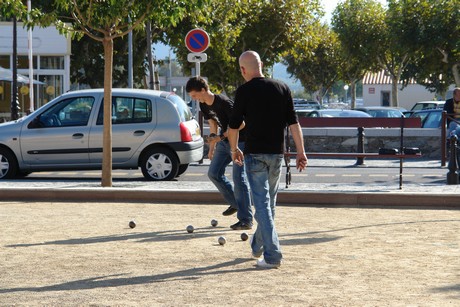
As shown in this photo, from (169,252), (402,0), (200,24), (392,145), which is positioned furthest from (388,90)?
(169,252)

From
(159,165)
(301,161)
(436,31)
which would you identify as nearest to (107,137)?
(159,165)

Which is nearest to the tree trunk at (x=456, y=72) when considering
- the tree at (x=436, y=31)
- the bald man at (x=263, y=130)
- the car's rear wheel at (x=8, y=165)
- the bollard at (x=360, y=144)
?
the tree at (x=436, y=31)

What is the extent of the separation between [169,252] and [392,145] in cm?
1653

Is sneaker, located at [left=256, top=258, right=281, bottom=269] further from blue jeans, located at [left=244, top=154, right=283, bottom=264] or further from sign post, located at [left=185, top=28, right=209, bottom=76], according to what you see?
sign post, located at [left=185, top=28, right=209, bottom=76]

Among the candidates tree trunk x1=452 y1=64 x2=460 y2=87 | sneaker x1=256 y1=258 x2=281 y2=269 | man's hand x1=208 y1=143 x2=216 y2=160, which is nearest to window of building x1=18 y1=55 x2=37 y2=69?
tree trunk x1=452 y1=64 x2=460 y2=87

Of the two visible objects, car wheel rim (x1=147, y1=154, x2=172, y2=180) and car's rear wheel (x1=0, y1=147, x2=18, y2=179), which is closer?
car wheel rim (x1=147, y1=154, x2=172, y2=180)

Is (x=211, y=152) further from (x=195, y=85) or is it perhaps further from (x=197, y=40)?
(x=197, y=40)

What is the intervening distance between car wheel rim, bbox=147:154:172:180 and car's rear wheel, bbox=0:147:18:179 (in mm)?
2269

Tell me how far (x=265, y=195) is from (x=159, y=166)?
372 inches

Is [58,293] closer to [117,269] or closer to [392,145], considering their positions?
[117,269]

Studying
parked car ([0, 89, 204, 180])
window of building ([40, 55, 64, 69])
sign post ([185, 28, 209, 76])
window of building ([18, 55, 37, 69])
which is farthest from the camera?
window of building ([18, 55, 37, 69])

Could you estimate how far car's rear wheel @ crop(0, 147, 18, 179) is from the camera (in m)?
18.4

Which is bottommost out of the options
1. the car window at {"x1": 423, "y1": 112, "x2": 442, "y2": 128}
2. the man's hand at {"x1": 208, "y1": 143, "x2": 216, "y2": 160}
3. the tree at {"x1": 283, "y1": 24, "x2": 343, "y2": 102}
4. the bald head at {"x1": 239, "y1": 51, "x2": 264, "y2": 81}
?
the man's hand at {"x1": 208, "y1": 143, "x2": 216, "y2": 160}

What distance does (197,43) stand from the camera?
22.4 m
